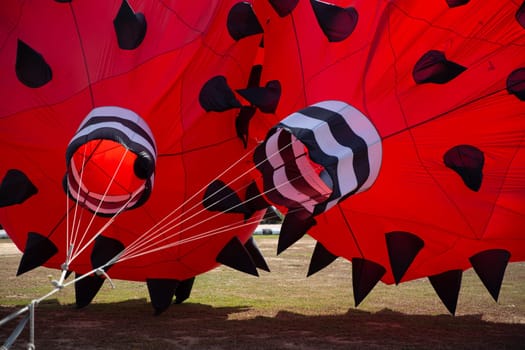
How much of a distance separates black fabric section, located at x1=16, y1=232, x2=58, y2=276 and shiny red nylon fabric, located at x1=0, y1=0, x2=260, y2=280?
0.08 metres

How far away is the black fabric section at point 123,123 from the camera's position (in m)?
7.32

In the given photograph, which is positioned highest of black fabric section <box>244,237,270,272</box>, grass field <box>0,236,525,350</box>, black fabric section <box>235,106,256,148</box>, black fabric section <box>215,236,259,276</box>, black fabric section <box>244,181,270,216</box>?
black fabric section <box>235,106,256,148</box>

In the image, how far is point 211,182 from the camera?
8469 mm

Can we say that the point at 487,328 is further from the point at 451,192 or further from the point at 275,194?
the point at 275,194

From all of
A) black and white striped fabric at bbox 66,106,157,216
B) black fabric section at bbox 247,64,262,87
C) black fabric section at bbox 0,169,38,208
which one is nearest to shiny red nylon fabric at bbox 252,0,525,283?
black fabric section at bbox 247,64,262,87

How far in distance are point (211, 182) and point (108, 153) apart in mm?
1348

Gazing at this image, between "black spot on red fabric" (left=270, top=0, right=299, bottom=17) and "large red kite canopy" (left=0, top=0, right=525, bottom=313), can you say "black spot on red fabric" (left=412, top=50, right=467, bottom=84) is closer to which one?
"large red kite canopy" (left=0, top=0, right=525, bottom=313)

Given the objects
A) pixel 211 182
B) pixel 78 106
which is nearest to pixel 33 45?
pixel 78 106

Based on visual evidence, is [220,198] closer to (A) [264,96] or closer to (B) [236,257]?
(B) [236,257]

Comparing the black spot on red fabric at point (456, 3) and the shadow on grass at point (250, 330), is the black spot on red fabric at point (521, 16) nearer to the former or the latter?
the black spot on red fabric at point (456, 3)

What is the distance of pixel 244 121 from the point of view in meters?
8.80

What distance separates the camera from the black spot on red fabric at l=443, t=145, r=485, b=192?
758 cm

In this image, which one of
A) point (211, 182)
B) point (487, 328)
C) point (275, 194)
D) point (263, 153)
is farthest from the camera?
point (487, 328)

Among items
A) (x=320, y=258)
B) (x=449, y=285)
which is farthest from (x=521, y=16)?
(x=320, y=258)
